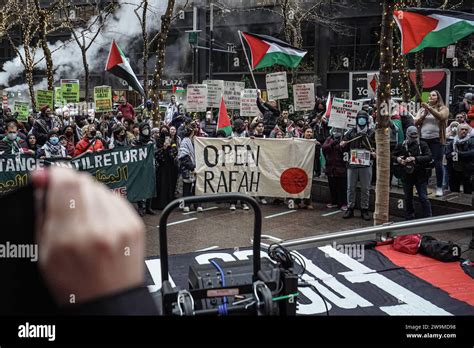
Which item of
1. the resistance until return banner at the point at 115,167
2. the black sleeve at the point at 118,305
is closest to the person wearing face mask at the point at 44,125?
the resistance until return banner at the point at 115,167

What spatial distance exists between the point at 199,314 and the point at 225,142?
7979 mm

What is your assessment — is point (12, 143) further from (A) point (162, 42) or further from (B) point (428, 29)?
(B) point (428, 29)

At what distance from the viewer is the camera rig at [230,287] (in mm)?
2119

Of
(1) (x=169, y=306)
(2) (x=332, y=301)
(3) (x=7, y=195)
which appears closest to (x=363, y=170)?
(2) (x=332, y=301)

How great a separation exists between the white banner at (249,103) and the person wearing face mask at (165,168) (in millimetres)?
3402

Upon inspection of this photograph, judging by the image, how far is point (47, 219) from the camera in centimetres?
81

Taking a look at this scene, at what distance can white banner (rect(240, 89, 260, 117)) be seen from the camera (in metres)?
12.8

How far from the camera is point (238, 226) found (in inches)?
330

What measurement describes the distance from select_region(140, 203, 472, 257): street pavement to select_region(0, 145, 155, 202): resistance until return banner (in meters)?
0.57

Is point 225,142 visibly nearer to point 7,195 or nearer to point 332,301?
point 332,301

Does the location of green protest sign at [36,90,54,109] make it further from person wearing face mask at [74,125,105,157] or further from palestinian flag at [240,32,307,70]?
person wearing face mask at [74,125,105,157]

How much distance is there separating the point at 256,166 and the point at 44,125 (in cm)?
505

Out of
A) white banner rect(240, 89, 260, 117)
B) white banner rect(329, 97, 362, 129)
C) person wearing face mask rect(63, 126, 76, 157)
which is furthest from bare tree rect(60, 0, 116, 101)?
white banner rect(329, 97, 362, 129)

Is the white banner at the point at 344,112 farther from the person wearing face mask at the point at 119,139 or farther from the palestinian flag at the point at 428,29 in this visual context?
the person wearing face mask at the point at 119,139
